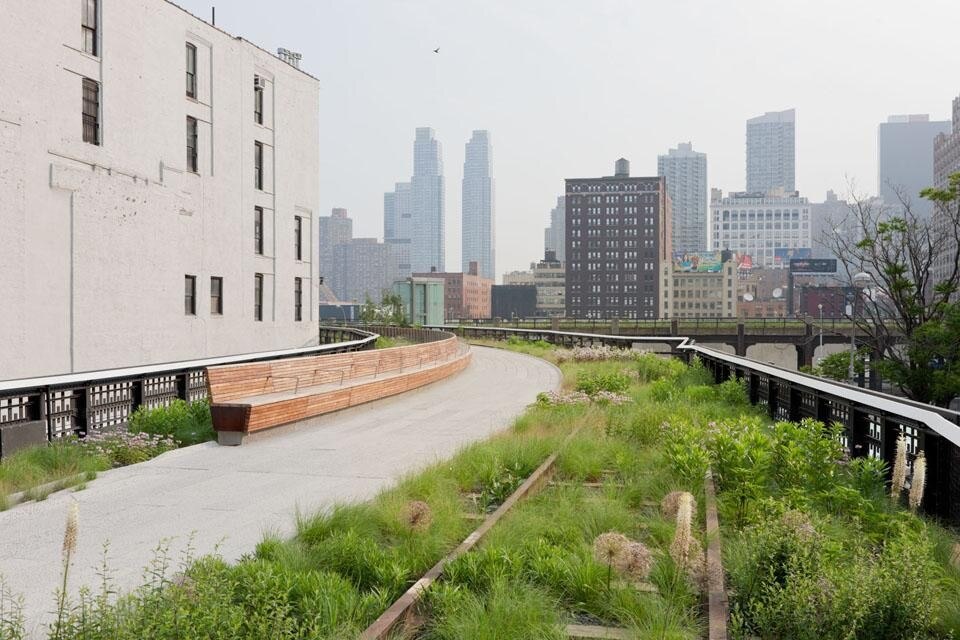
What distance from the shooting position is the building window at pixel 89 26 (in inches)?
1000

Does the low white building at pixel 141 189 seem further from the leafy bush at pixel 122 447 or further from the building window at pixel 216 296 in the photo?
the leafy bush at pixel 122 447

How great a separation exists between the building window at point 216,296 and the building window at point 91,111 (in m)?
8.11

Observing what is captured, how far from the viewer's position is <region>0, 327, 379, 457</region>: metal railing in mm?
10422

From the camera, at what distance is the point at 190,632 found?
425 cm

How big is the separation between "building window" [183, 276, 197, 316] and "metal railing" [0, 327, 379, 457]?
1622cm

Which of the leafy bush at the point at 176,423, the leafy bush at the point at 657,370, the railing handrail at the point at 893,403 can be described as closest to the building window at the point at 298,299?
the leafy bush at the point at 657,370

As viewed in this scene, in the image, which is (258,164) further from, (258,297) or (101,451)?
(101,451)

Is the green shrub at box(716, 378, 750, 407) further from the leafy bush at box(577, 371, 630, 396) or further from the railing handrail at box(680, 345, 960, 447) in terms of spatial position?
the leafy bush at box(577, 371, 630, 396)

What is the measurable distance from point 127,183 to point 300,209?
534 inches

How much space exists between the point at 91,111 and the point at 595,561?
25.2 meters

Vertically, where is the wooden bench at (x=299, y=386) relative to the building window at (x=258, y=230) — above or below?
below

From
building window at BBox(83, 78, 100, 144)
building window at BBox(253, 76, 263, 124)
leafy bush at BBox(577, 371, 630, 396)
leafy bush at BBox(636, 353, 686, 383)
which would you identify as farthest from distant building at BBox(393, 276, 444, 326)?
leafy bush at BBox(577, 371, 630, 396)

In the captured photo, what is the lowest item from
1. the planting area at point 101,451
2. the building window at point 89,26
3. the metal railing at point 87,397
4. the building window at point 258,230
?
the planting area at point 101,451

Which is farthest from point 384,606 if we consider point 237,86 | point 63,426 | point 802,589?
point 237,86
